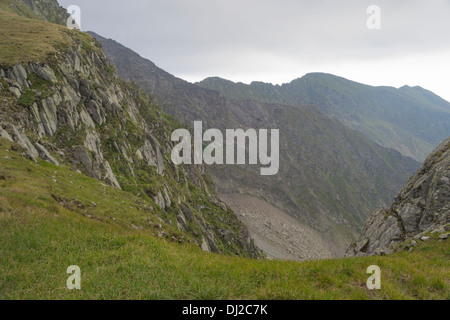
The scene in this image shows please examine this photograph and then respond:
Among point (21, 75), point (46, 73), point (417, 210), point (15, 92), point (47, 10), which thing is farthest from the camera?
point (47, 10)

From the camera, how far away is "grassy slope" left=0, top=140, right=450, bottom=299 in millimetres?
6910

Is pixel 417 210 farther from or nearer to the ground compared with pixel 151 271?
nearer to the ground

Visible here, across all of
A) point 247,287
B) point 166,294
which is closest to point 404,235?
point 247,287

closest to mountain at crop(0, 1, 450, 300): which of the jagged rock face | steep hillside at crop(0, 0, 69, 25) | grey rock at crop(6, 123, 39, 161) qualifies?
grey rock at crop(6, 123, 39, 161)

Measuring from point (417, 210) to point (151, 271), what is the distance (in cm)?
2798

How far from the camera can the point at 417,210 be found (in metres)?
25.0

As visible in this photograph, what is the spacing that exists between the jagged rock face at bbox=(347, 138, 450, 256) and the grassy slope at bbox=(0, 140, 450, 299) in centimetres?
1210

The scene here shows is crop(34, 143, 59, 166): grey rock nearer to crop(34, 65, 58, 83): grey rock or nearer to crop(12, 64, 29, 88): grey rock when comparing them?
crop(12, 64, 29, 88): grey rock

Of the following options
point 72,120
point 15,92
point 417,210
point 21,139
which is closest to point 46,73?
point 72,120

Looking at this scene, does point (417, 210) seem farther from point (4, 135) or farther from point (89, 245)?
point (4, 135)

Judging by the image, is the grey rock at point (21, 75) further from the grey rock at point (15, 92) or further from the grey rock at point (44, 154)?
the grey rock at point (44, 154)

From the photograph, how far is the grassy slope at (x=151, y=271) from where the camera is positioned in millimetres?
6910
